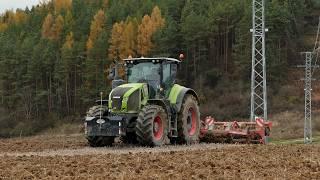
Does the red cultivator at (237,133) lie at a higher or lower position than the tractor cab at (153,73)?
lower

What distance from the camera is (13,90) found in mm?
74375

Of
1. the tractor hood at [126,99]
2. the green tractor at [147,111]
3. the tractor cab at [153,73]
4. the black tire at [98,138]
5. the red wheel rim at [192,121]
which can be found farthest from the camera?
the red wheel rim at [192,121]

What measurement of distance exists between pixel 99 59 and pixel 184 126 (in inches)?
2008

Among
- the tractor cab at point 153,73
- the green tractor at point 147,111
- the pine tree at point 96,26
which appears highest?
the pine tree at point 96,26

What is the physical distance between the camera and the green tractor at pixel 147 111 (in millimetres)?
16578

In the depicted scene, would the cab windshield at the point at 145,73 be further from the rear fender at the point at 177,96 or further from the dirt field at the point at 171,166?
the dirt field at the point at 171,166

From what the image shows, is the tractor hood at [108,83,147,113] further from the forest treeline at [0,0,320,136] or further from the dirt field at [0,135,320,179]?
the forest treeline at [0,0,320,136]

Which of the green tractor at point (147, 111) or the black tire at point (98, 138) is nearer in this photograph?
the green tractor at point (147, 111)

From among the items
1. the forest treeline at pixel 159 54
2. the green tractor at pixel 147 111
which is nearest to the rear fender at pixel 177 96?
the green tractor at pixel 147 111

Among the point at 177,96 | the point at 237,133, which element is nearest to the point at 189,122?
the point at 177,96

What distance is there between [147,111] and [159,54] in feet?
159

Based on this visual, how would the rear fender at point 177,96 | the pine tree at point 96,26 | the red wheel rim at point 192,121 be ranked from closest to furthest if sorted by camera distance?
the rear fender at point 177,96, the red wheel rim at point 192,121, the pine tree at point 96,26

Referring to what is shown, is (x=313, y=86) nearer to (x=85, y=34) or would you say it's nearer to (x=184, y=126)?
(x=85, y=34)

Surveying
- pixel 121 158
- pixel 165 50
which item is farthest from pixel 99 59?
pixel 121 158
